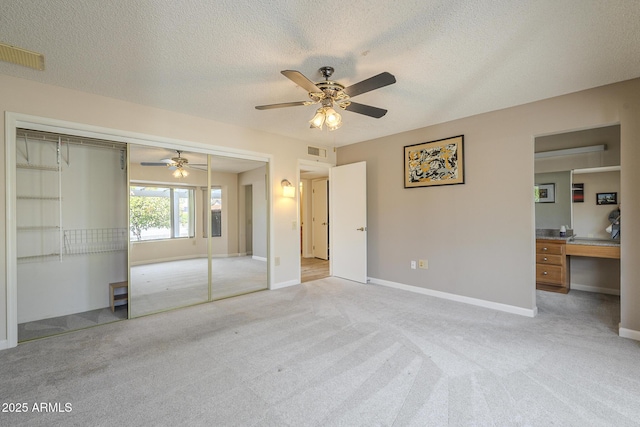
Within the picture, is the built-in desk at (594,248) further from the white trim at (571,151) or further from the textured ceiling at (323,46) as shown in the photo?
the textured ceiling at (323,46)

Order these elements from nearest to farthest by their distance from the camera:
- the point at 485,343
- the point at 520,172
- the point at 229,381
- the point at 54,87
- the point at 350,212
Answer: the point at 229,381 < the point at 485,343 < the point at 54,87 < the point at 520,172 < the point at 350,212

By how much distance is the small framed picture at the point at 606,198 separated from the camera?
4.07 metres

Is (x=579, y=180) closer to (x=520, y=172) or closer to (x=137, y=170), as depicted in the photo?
(x=520, y=172)

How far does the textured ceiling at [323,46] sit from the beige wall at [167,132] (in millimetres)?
151

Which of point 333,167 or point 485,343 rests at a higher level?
point 333,167

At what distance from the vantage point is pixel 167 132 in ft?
11.3

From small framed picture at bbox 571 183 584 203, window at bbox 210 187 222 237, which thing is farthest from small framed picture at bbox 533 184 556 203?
window at bbox 210 187 222 237

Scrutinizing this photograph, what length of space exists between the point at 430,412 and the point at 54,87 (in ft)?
14.1

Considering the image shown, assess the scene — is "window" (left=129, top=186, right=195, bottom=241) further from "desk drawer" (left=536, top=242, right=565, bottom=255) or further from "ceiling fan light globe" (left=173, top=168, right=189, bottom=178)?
"desk drawer" (left=536, top=242, right=565, bottom=255)

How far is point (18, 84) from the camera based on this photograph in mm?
2590

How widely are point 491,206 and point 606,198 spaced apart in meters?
2.19

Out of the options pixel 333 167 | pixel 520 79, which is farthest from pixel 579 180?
pixel 333 167

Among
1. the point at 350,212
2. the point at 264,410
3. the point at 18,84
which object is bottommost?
the point at 264,410

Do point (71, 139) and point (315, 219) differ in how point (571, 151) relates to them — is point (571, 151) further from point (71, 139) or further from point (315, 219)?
point (71, 139)
